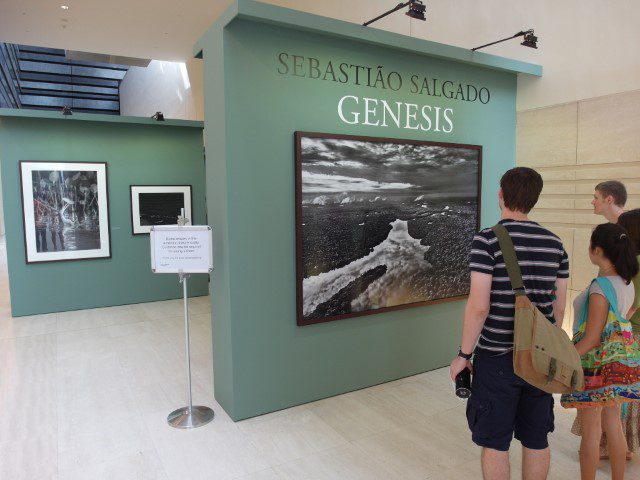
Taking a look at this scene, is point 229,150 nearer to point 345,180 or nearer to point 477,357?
point 345,180

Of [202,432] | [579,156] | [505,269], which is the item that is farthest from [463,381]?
[579,156]

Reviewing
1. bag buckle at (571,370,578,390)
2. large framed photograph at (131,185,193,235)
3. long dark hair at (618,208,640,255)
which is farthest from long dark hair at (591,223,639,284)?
large framed photograph at (131,185,193,235)

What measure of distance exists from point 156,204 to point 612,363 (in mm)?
6726

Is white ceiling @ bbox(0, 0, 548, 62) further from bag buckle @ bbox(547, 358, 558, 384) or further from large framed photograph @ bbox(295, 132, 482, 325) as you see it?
bag buckle @ bbox(547, 358, 558, 384)

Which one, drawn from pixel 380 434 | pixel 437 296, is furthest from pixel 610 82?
pixel 380 434

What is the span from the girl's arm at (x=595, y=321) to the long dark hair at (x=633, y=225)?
40cm

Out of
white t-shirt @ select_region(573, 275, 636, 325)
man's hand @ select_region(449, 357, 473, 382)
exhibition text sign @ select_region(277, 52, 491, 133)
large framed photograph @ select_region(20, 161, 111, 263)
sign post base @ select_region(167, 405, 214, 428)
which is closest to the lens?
man's hand @ select_region(449, 357, 473, 382)

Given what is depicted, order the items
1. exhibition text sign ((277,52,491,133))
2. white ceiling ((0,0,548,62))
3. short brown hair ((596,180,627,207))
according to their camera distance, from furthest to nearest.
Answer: white ceiling ((0,0,548,62)), exhibition text sign ((277,52,491,133)), short brown hair ((596,180,627,207))

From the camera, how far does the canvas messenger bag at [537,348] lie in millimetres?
1905

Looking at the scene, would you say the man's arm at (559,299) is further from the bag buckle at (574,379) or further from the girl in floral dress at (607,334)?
the bag buckle at (574,379)

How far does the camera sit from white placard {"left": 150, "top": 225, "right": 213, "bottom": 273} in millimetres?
3330

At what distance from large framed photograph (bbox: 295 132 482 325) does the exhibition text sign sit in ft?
0.65

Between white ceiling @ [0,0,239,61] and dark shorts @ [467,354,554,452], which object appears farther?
white ceiling @ [0,0,239,61]

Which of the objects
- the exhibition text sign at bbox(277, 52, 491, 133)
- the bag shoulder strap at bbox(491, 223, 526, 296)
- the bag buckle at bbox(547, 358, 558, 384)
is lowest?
the bag buckle at bbox(547, 358, 558, 384)
